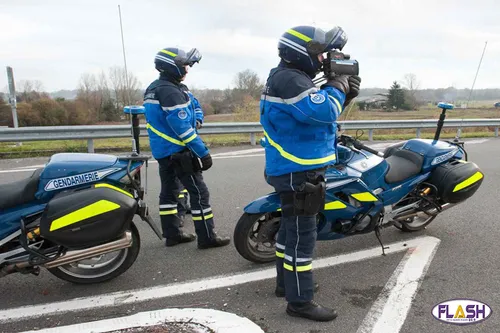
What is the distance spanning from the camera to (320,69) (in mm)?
2699

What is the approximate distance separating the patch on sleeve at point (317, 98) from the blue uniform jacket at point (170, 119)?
5.46 ft

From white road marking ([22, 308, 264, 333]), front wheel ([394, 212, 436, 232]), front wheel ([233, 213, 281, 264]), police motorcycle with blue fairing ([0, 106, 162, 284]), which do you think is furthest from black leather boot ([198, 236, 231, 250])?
front wheel ([394, 212, 436, 232])

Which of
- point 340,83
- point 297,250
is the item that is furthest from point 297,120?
point 297,250

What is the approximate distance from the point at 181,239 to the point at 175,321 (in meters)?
1.54

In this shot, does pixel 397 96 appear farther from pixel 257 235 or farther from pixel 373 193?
pixel 257 235

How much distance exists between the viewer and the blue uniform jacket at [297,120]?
2451mm

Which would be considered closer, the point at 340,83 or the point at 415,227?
the point at 340,83

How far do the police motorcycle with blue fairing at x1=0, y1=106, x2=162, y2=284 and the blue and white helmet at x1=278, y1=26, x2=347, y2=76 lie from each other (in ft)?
5.31

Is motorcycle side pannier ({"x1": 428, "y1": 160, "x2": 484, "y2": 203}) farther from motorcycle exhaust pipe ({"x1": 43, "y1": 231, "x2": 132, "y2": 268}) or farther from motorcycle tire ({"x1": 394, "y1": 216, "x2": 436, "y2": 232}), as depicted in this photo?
motorcycle exhaust pipe ({"x1": 43, "y1": 231, "x2": 132, "y2": 268})

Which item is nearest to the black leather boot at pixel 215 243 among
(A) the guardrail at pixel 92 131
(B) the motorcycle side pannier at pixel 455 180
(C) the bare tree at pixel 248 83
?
(B) the motorcycle side pannier at pixel 455 180

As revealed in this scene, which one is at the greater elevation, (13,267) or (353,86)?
(353,86)

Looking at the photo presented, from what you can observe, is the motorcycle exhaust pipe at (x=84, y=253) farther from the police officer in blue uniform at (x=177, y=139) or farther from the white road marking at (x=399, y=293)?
the white road marking at (x=399, y=293)

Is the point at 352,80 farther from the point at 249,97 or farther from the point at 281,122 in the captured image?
the point at 249,97

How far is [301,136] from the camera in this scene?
2.61 metres
